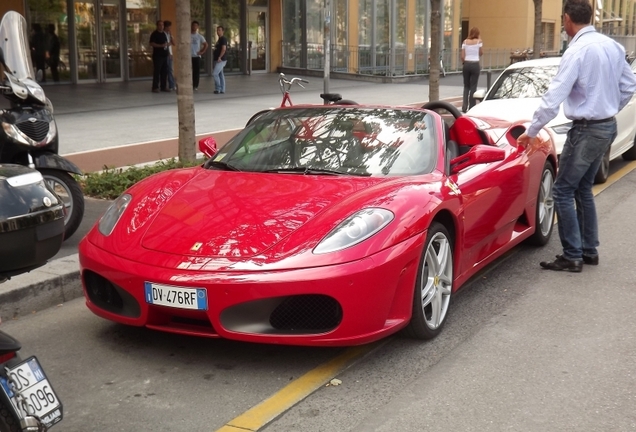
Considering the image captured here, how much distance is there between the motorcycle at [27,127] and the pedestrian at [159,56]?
1639 cm

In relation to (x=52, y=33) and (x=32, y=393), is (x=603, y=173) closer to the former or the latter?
(x=32, y=393)

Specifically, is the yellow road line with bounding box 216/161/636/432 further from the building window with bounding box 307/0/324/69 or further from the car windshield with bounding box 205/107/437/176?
the building window with bounding box 307/0/324/69

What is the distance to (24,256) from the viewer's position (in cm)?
313

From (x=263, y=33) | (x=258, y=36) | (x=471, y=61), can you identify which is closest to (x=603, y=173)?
(x=471, y=61)

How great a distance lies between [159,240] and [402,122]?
1.98m

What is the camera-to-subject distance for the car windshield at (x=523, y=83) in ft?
36.2

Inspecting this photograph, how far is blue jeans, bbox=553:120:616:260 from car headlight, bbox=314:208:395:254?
2.43 metres

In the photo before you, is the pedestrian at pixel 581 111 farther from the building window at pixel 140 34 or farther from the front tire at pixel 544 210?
the building window at pixel 140 34

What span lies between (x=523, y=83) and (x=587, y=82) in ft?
16.4

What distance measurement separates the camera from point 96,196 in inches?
351

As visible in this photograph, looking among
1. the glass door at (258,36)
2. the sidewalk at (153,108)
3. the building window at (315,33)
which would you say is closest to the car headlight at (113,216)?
the sidewalk at (153,108)

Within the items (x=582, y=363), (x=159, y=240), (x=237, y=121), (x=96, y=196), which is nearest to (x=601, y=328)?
(x=582, y=363)

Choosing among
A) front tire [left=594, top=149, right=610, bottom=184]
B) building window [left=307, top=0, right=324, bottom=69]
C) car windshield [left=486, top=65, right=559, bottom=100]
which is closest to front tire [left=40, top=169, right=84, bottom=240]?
car windshield [left=486, top=65, right=559, bottom=100]

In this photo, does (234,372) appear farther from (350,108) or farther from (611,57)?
(611,57)
